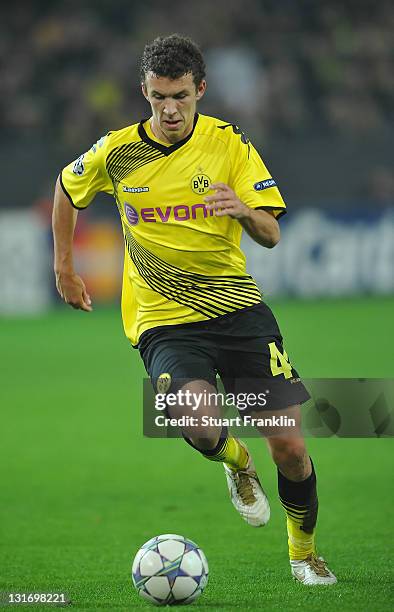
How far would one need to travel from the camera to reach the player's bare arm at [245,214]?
4.48m

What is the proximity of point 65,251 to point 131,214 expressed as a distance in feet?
1.27

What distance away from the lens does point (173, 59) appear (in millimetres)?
4852

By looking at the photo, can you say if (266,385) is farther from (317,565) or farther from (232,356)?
(317,565)

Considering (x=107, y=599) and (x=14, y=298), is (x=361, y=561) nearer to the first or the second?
(x=107, y=599)

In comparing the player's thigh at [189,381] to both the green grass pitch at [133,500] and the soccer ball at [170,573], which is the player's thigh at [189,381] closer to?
the soccer ball at [170,573]

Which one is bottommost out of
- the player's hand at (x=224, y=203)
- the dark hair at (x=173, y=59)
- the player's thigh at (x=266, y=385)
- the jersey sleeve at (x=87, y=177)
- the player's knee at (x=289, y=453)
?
the player's knee at (x=289, y=453)

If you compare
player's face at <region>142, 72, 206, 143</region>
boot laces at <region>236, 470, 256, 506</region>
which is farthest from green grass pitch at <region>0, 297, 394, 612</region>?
player's face at <region>142, 72, 206, 143</region>

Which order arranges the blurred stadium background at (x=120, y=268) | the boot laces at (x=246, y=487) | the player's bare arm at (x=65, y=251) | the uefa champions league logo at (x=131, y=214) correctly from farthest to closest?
1. the blurred stadium background at (x=120, y=268)
2. the boot laces at (x=246, y=487)
3. the player's bare arm at (x=65, y=251)
4. the uefa champions league logo at (x=131, y=214)

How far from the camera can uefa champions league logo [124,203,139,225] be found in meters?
5.10

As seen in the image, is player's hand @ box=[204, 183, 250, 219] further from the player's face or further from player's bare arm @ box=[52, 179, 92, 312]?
player's bare arm @ box=[52, 179, 92, 312]

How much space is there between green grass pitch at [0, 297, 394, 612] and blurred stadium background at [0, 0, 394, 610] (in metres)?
0.02

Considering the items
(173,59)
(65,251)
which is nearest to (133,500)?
(65,251)

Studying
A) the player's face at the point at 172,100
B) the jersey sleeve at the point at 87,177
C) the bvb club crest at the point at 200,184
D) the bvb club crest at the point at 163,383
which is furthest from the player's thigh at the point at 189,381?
the player's face at the point at 172,100

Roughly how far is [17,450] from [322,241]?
1106cm
